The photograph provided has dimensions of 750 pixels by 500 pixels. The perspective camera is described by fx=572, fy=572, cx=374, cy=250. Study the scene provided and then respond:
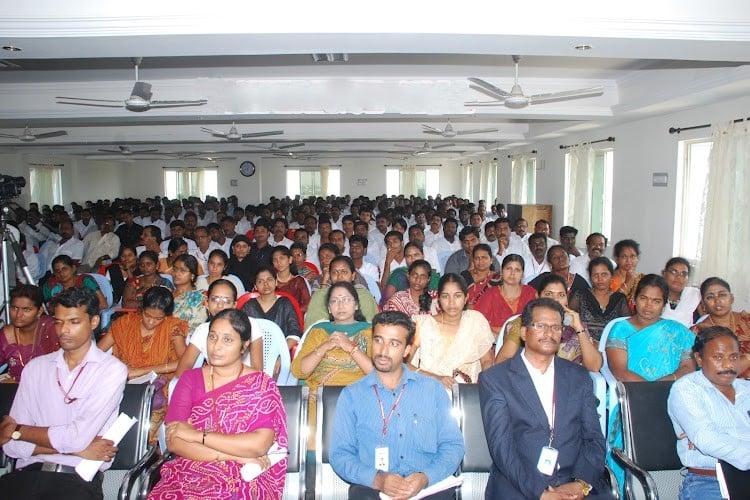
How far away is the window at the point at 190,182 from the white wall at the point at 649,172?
593 inches

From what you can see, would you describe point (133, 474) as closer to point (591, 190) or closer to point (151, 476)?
point (151, 476)

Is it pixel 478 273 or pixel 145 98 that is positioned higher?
pixel 145 98

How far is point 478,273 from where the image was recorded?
5.19 meters

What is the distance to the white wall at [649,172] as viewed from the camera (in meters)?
7.09

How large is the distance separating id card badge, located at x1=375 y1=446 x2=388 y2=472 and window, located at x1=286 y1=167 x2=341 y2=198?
61.9 ft

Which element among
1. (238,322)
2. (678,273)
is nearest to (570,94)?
(678,273)

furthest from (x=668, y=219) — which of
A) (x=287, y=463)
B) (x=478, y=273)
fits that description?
(x=287, y=463)

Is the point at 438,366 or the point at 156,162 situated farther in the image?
the point at 156,162

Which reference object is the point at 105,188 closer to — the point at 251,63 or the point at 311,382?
the point at 251,63

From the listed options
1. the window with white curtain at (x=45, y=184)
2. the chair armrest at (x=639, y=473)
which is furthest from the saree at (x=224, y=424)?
the window with white curtain at (x=45, y=184)

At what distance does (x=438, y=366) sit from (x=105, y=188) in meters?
20.7

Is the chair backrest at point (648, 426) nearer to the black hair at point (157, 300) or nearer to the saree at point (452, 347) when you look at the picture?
the saree at point (452, 347)

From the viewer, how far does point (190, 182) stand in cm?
2172

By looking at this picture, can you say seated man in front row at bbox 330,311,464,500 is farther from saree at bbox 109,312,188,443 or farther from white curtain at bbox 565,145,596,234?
white curtain at bbox 565,145,596,234
